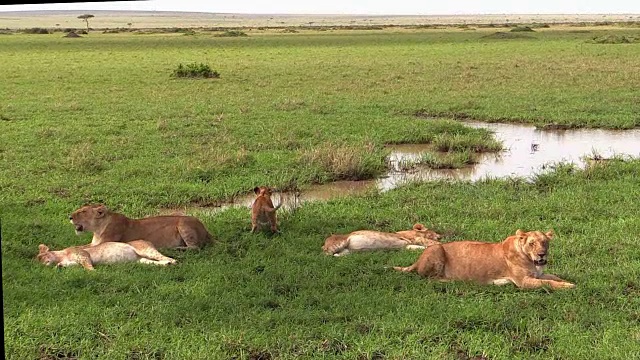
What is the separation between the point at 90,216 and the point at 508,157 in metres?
8.20

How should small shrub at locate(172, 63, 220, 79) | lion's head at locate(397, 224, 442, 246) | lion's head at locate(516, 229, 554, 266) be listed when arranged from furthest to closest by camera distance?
1. small shrub at locate(172, 63, 220, 79)
2. lion's head at locate(397, 224, 442, 246)
3. lion's head at locate(516, 229, 554, 266)

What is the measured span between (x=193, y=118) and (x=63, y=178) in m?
6.42

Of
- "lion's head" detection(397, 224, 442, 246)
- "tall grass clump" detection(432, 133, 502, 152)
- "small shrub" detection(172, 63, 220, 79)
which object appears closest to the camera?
"lion's head" detection(397, 224, 442, 246)

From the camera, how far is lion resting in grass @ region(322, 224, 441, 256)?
21.9ft

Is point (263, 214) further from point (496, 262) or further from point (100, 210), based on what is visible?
point (496, 262)

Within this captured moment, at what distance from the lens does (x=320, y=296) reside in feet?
18.0

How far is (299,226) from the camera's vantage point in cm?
779

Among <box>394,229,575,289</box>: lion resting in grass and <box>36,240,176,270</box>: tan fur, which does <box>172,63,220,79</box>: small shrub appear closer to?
<box>36,240,176,270</box>: tan fur

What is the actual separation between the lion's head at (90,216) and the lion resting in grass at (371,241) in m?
2.36

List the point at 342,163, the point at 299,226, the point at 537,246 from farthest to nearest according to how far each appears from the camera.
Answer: the point at 342,163
the point at 299,226
the point at 537,246

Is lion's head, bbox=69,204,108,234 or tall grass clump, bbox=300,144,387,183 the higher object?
lion's head, bbox=69,204,108,234

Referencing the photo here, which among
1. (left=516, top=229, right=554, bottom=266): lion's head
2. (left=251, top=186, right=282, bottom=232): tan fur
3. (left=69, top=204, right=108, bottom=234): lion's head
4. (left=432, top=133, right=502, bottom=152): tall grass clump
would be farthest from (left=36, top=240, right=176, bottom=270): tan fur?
(left=432, top=133, right=502, bottom=152): tall grass clump

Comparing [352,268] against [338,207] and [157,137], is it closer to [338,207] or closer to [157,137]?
[338,207]

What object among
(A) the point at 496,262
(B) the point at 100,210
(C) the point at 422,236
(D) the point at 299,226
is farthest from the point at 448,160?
(B) the point at 100,210
